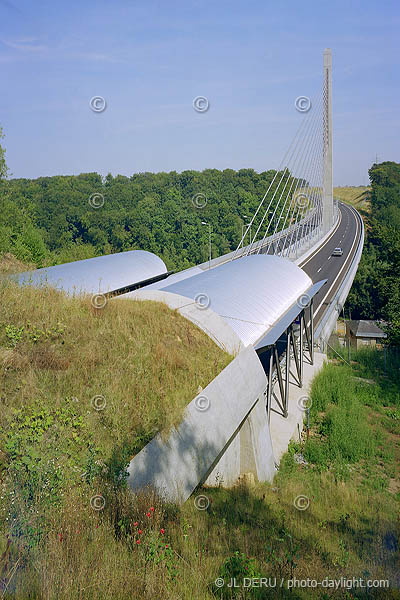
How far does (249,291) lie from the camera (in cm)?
1517

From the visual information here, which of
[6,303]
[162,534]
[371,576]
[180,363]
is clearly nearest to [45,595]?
[162,534]

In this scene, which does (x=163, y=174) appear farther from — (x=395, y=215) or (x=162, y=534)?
(x=162, y=534)

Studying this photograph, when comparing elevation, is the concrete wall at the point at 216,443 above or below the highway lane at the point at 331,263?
above

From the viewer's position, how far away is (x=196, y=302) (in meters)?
11.8

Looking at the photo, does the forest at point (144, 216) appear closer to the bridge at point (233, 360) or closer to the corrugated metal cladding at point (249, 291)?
A: the bridge at point (233, 360)

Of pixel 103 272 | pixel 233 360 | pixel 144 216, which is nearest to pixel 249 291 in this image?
pixel 233 360

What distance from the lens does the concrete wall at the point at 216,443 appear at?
6473 millimetres

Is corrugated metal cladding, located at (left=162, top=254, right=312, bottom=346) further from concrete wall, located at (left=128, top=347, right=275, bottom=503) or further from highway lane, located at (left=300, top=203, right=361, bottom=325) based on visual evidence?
highway lane, located at (left=300, top=203, right=361, bottom=325)

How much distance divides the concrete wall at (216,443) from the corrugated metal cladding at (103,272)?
378 inches

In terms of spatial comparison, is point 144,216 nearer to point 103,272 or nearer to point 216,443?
point 103,272

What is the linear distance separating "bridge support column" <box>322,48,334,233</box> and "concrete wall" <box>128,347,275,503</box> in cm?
5252

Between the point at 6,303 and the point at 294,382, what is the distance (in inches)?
532

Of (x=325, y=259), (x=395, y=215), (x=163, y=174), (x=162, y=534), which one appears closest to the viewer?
(x=162, y=534)

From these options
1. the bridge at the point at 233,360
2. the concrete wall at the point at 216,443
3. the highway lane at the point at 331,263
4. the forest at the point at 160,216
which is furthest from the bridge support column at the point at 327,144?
the concrete wall at the point at 216,443
